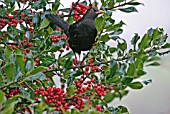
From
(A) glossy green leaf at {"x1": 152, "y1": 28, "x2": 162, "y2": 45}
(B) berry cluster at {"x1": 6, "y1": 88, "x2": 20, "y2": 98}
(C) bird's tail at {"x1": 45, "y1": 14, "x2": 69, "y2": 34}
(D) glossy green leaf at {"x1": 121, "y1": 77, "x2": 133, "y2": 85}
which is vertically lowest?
(B) berry cluster at {"x1": 6, "y1": 88, "x2": 20, "y2": 98}

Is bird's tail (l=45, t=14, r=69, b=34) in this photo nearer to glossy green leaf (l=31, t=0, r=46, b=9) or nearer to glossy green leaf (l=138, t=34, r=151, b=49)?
glossy green leaf (l=31, t=0, r=46, b=9)

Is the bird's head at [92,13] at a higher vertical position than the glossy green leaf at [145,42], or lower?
higher

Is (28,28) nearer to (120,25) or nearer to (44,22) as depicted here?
(44,22)

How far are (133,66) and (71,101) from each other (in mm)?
242

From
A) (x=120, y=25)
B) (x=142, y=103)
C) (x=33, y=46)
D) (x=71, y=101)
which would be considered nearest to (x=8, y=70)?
(x=71, y=101)

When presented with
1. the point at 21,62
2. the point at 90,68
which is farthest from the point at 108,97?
the point at 21,62

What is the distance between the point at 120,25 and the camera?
1900 millimetres

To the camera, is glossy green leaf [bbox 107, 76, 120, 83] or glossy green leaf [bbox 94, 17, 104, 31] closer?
glossy green leaf [bbox 94, 17, 104, 31]

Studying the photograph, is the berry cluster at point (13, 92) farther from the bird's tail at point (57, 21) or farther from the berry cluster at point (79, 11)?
the berry cluster at point (79, 11)

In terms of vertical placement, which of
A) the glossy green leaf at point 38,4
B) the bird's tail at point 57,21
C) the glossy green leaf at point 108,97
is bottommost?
the glossy green leaf at point 108,97

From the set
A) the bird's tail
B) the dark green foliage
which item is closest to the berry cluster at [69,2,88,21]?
the dark green foliage

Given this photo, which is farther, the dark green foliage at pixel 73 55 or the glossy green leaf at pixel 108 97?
the glossy green leaf at pixel 108 97

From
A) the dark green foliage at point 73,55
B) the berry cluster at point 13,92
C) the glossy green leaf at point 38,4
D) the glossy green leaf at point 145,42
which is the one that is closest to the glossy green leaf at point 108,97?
the dark green foliage at point 73,55

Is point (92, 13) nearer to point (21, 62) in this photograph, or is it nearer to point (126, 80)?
point (126, 80)
